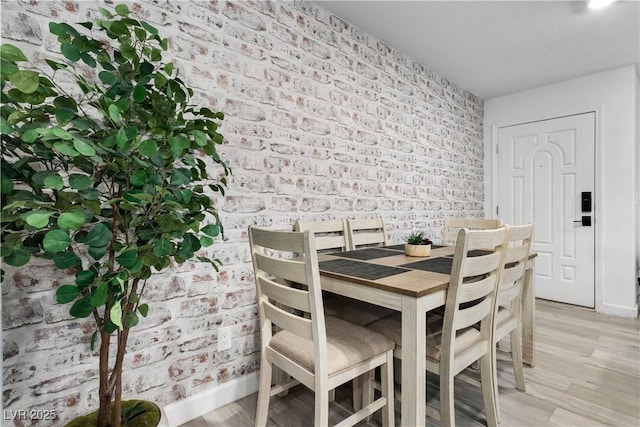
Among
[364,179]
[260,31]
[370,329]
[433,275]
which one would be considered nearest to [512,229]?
[433,275]

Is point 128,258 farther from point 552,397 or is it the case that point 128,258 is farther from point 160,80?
point 552,397

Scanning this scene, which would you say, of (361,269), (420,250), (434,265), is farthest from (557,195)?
(361,269)

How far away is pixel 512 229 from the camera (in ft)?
5.14

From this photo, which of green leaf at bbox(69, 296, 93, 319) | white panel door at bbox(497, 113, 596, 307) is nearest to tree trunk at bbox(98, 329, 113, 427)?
green leaf at bbox(69, 296, 93, 319)

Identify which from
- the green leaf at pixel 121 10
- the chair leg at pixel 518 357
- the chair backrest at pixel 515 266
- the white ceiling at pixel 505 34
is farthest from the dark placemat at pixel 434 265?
the white ceiling at pixel 505 34

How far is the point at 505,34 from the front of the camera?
269 centimetres

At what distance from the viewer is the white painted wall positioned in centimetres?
323

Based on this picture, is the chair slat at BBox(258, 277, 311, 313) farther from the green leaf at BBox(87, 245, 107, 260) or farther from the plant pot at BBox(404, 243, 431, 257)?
the plant pot at BBox(404, 243, 431, 257)

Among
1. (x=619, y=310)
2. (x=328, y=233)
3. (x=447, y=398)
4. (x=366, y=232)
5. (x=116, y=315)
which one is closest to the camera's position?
(x=116, y=315)

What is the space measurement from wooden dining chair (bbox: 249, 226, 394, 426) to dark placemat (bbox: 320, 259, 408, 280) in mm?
261

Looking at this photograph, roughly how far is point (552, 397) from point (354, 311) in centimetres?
127

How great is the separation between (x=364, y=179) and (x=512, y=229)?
131 cm

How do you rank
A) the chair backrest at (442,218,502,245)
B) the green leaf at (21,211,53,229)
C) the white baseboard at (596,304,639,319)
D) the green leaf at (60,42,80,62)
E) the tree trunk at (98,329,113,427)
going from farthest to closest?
1. the white baseboard at (596,304,639,319)
2. the chair backrest at (442,218,502,245)
3. the tree trunk at (98,329,113,427)
4. the green leaf at (60,42,80,62)
5. the green leaf at (21,211,53,229)

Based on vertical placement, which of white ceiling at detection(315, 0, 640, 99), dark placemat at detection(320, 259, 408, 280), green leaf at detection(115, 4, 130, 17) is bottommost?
dark placemat at detection(320, 259, 408, 280)
